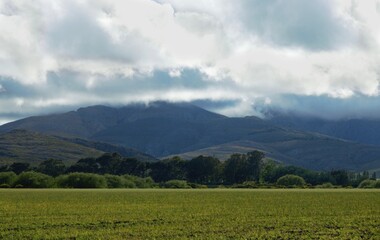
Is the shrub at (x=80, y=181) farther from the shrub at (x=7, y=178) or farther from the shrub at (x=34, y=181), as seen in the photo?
the shrub at (x=7, y=178)

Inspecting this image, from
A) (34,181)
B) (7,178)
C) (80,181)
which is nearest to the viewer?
(80,181)

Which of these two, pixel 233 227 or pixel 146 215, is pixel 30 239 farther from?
pixel 146 215

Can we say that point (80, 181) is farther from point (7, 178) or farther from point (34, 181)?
point (7, 178)

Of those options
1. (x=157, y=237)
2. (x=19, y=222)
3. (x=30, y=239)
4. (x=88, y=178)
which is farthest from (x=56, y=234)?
(x=88, y=178)

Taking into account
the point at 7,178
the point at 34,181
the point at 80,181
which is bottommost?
the point at 34,181

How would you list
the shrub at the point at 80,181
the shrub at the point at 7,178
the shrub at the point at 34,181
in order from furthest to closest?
the shrub at the point at 7,178, the shrub at the point at 34,181, the shrub at the point at 80,181

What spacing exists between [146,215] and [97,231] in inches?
544

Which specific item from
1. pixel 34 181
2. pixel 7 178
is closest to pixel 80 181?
pixel 34 181

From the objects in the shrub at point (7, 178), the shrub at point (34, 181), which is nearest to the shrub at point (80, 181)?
the shrub at point (34, 181)

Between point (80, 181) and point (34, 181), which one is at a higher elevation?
point (80, 181)

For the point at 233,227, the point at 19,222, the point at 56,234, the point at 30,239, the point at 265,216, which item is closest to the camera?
the point at 30,239

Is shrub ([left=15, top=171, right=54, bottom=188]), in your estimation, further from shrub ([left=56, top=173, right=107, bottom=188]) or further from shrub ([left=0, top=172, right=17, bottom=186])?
shrub ([left=56, top=173, right=107, bottom=188])

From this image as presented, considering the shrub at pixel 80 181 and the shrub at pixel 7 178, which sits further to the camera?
the shrub at pixel 7 178

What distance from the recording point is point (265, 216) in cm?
5097
